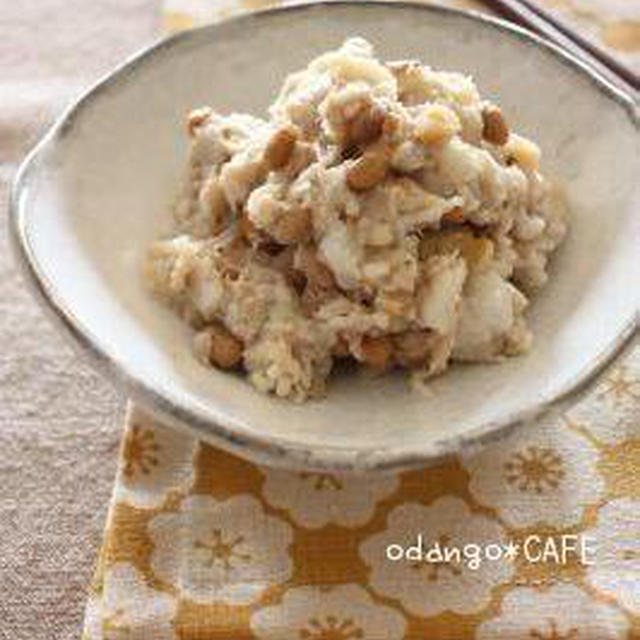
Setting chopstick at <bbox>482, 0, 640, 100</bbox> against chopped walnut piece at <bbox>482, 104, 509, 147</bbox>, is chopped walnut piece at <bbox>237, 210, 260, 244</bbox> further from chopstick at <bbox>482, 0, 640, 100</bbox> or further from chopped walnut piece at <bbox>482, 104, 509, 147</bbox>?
chopstick at <bbox>482, 0, 640, 100</bbox>

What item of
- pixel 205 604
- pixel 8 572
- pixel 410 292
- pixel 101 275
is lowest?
pixel 8 572

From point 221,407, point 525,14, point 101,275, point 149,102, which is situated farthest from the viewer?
point 525,14

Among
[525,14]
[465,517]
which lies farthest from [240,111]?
[465,517]

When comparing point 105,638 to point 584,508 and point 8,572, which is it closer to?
point 8,572

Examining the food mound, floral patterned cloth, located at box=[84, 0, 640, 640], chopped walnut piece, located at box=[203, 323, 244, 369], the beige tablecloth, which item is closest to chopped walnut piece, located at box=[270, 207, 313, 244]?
the food mound

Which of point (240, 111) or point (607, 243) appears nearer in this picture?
point (607, 243)

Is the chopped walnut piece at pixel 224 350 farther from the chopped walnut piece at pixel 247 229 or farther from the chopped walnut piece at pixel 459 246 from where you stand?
the chopped walnut piece at pixel 459 246

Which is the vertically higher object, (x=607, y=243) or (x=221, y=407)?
(x=607, y=243)

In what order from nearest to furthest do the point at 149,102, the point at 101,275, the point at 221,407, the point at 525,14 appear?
the point at 221,407, the point at 101,275, the point at 149,102, the point at 525,14
